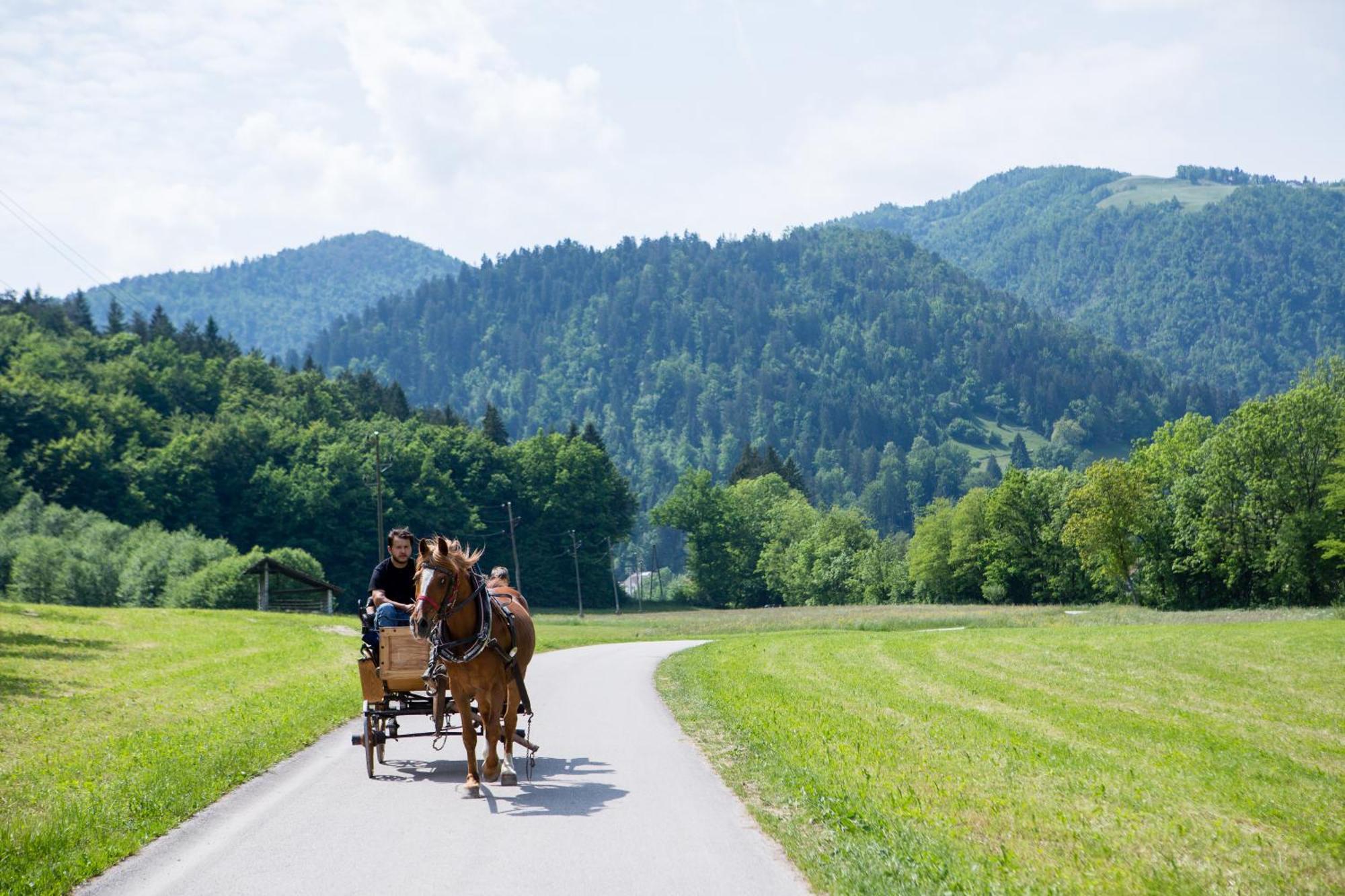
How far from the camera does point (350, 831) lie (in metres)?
9.51

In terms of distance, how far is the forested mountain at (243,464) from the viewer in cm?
8662

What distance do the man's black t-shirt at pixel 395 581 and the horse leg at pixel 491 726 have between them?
2485mm

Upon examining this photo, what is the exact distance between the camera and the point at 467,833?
940 centimetres

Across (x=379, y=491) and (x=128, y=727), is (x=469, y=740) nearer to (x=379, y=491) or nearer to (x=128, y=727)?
(x=128, y=727)

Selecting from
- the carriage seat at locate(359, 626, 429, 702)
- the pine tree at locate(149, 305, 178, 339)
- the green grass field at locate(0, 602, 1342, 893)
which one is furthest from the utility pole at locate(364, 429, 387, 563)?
the pine tree at locate(149, 305, 178, 339)

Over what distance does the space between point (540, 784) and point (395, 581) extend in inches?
126

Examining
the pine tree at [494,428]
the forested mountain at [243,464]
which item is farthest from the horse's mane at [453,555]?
the pine tree at [494,428]

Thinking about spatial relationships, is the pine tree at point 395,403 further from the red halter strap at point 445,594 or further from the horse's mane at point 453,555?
the red halter strap at point 445,594

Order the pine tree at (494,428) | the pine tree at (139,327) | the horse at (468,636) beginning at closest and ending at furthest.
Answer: the horse at (468,636)
the pine tree at (494,428)
the pine tree at (139,327)

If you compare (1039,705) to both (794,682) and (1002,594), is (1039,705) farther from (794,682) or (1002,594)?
(1002,594)

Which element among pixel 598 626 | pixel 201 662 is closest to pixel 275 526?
pixel 598 626

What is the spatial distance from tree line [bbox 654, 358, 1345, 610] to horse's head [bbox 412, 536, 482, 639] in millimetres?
57542

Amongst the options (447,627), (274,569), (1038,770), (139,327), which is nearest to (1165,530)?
(274,569)

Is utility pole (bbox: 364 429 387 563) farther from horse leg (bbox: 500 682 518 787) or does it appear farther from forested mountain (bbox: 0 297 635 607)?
horse leg (bbox: 500 682 518 787)
